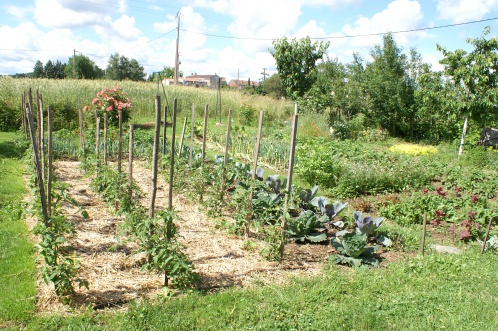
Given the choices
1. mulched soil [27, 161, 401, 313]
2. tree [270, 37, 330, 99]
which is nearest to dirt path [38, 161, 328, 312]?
mulched soil [27, 161, 401, 313]

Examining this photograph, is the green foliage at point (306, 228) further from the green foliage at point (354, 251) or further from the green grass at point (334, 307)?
the green grass at point (334, 307)

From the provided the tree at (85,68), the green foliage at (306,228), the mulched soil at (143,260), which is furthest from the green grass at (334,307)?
the tree at (85,68)

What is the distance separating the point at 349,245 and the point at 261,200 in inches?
57.7

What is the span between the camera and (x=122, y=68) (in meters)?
49.9

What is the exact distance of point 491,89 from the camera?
39.5 ft

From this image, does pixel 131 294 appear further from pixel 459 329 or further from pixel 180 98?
pixel 180 98

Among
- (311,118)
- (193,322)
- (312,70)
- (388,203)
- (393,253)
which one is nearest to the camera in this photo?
(193,322)

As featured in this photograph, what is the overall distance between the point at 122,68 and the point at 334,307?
51.5 m

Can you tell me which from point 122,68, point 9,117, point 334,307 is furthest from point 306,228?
point 122,68

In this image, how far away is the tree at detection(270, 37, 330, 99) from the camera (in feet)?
66.5

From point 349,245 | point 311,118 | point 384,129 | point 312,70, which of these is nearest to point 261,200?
point 349,245

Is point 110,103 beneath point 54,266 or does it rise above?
above

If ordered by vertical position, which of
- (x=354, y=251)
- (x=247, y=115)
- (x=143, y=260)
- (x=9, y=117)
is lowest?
(x=143, y=260)

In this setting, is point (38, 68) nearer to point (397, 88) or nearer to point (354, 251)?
point (397, 88)
